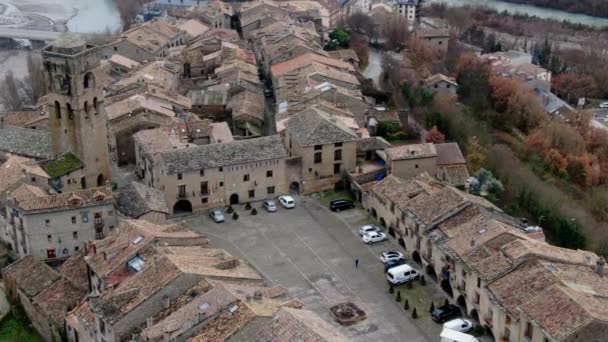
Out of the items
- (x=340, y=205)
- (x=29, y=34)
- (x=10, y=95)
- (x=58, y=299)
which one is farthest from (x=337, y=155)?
(x=29, y=34)

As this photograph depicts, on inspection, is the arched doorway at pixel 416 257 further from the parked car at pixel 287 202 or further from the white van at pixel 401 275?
the parked car at pixel 287 202

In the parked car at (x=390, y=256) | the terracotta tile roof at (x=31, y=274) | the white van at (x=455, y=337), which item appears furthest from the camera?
the parked car at (x=390, y=256)

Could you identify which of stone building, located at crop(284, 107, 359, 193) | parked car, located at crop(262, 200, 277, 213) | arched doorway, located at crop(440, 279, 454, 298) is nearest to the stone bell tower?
parked car, located at crop(262, 200, 277, 213)

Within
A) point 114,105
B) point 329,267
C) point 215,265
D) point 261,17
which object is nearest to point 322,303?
point 329,267

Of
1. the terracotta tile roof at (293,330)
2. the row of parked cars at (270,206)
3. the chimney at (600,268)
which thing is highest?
the terracotta tile roof at (293,330)

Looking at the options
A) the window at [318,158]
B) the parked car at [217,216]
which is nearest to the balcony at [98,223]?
the parked car at [217,216]

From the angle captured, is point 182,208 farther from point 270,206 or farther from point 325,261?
point 325,261
